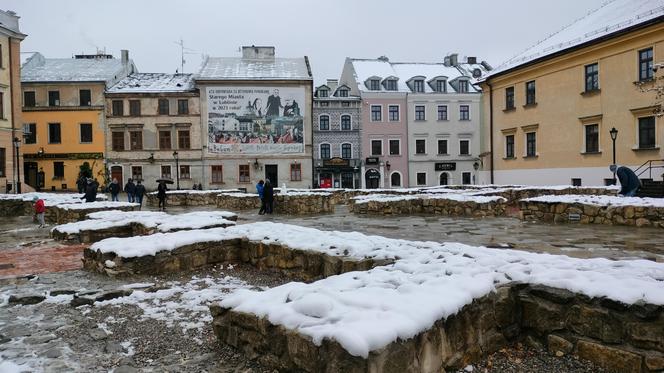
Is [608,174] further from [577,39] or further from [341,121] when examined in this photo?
[341,121]

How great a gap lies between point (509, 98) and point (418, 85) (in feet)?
50.7

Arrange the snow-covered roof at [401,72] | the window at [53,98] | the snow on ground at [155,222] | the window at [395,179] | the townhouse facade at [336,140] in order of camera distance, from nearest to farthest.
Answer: the snow on ground at [155,222], the window at [53,98], the townhouse facade at [336,140], the window at [395,179], the snow-covered roof at [401,72]

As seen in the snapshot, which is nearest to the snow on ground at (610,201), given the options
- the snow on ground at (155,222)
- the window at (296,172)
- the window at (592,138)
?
the snow on ground at (155,222)

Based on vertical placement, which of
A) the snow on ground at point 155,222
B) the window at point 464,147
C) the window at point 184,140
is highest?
the window at point 184,140

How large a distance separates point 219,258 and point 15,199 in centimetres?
1878

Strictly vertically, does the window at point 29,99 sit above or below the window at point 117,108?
above

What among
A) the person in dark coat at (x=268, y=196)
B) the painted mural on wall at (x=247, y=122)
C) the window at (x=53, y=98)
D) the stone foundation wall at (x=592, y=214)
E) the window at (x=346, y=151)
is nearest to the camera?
the stone foundation wall at (x=592, y=214)

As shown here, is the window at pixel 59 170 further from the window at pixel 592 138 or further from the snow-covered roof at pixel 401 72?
the window at pixel 592 138

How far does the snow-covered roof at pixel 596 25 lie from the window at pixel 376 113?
577 inches

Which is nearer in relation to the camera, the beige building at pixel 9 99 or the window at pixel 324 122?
the beige building at pixel 9 99

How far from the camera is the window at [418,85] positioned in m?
47.0

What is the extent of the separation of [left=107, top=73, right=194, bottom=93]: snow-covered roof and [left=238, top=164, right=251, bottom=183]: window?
29.2 feet

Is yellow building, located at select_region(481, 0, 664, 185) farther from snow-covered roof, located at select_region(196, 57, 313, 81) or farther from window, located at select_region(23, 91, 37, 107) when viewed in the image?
window, located at select_region(23, 91, 37, 107)

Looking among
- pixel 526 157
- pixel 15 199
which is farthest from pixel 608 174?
pixel 15 199
